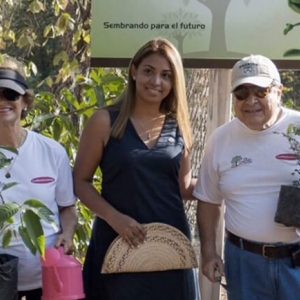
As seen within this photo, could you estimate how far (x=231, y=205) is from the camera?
3482 mm

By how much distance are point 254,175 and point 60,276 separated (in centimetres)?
94

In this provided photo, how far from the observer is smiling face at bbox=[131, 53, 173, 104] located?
3529 millimetres

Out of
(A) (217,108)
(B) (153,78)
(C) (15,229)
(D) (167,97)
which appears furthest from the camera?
(A) (217,108)

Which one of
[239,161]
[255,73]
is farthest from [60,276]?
[255,73]

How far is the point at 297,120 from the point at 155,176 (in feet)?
2.23

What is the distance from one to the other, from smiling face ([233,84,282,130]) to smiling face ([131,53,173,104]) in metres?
0.37

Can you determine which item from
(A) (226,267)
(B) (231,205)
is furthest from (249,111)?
(A) (226,267)

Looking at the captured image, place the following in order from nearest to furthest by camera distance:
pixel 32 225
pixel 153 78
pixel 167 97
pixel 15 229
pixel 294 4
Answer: pixel 32 225 < pixel 15 229 < pixel 153 78 < pixel 167 97 < pixel 294 4

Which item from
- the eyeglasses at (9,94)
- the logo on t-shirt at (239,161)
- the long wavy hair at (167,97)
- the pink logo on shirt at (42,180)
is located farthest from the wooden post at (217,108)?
the eyeglasses at (9,94)

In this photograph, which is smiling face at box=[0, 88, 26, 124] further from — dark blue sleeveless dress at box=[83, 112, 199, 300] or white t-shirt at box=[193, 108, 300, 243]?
white t-shirt at box=[193, 108, 300, 243]

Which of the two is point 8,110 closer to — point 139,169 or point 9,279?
point 139,169

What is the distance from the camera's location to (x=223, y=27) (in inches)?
162

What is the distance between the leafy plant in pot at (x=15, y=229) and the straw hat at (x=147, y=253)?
481 mm

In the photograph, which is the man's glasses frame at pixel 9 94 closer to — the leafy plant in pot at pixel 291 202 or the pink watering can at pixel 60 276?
the pink watering can at pixel 60 276
